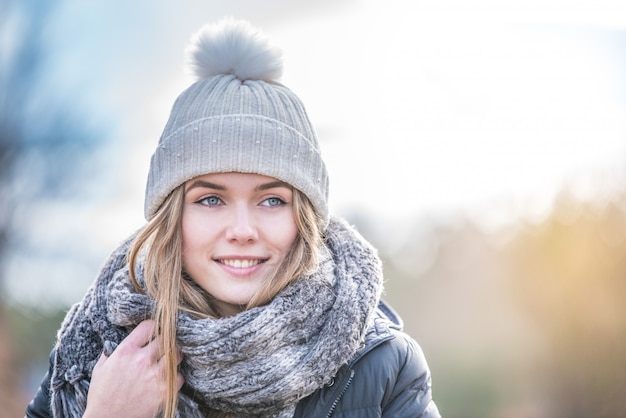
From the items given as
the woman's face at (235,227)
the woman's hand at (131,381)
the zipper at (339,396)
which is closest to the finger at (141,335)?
the woman's hand at (131,381)

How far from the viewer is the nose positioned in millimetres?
1873

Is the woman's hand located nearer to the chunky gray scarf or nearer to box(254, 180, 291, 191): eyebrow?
the chunky gray scarf

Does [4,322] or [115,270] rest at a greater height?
[115,270]

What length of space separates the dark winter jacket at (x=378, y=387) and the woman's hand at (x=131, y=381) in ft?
1.42

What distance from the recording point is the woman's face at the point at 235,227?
1913mm

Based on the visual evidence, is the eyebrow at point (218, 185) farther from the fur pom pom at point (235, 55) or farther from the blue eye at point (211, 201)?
the fur pom pom at point (235, 55)

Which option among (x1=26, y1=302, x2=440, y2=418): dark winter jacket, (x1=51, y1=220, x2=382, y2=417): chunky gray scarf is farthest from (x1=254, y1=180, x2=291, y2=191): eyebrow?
(x1=26, y1=302, x2=440, y2=418): dark winter jacket

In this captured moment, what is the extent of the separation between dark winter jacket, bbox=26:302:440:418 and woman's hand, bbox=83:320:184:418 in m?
0.43

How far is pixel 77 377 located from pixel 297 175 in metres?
0.95

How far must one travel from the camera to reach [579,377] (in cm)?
752

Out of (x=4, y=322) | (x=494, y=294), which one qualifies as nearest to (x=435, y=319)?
(x=494, y=294)

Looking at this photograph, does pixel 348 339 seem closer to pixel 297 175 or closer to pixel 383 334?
pixel 383 334

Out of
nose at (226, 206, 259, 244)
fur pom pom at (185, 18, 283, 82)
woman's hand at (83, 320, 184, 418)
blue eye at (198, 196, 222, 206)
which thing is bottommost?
woman's hand at (83, 320, 184, 418)

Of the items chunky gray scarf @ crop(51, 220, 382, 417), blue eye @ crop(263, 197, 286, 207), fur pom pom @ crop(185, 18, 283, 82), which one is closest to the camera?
chunky gray scarf @ crop(51, 220, 382, 417)
